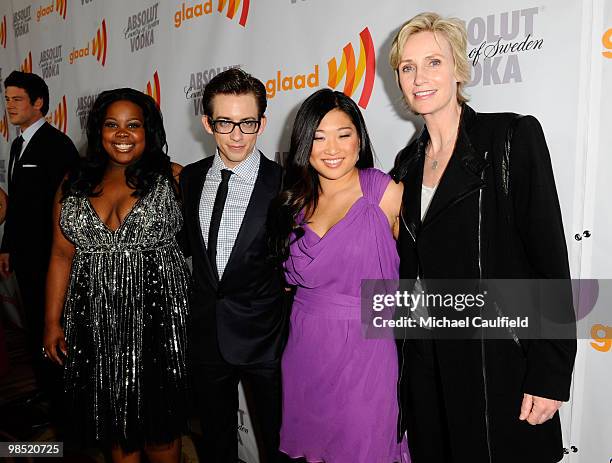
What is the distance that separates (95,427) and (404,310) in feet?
3.81

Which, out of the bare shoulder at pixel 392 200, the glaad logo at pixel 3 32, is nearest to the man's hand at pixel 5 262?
the glaad logo at pixel 3 32

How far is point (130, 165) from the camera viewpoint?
186 centimetres

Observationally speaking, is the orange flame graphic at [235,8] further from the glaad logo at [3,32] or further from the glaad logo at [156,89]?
the glaad logo at [3,32]

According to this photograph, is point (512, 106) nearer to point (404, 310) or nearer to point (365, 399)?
point (404, 310)

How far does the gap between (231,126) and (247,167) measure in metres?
0.15

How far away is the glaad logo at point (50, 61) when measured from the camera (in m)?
3.90

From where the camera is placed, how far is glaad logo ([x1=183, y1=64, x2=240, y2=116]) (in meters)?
2.68

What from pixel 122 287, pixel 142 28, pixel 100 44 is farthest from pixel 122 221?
pixel 100 44

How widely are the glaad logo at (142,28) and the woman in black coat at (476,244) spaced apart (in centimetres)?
198

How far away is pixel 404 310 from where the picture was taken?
1521mm

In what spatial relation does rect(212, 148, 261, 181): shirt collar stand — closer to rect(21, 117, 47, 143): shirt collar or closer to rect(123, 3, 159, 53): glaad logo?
rect(123, 3, 159, 53): glaad logo

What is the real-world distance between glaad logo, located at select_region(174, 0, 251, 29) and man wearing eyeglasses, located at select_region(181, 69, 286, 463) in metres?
0.88

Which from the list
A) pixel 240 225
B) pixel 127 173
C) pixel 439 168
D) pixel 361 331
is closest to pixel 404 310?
pixel 361 331

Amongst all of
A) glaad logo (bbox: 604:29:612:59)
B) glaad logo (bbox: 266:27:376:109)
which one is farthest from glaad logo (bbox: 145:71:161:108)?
glaad logo (bbox: 604:29:612:59)
